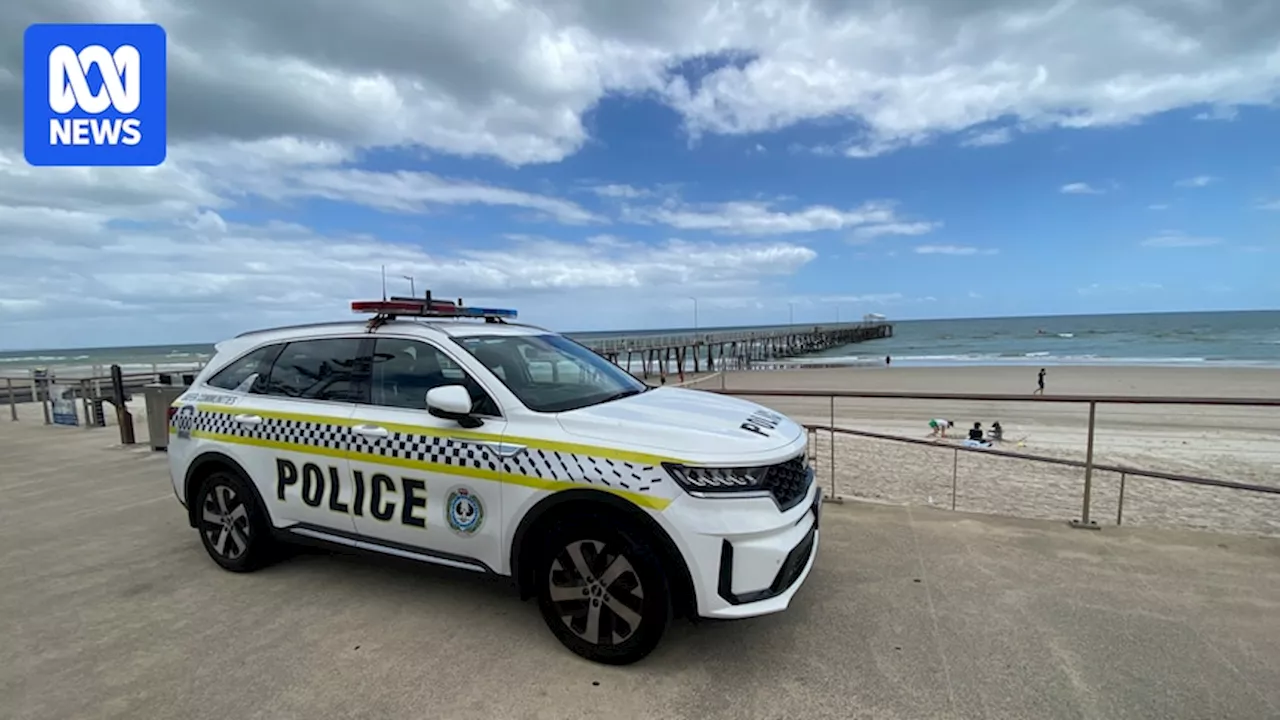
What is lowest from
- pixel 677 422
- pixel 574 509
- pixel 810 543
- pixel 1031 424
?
pixel 1031 424

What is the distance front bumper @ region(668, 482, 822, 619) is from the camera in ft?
8.39

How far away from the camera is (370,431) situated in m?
3.26

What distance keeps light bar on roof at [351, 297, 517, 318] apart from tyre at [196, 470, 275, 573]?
4.60 ft

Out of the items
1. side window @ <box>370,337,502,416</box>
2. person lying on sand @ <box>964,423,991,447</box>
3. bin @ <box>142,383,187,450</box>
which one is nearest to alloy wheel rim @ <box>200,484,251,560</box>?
side window @ <box>370,337,502,416</box>

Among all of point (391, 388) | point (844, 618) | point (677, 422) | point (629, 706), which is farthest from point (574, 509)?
point (844, 618)

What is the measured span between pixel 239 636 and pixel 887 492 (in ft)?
21.3

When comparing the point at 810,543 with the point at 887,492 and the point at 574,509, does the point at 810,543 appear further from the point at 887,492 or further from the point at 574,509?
the point at 887,492

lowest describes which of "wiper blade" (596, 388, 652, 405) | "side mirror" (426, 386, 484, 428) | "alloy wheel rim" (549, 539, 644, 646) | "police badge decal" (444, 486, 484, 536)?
"alloy wheel rim" (549, 539, 644, 646)

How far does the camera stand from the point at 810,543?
2977mm

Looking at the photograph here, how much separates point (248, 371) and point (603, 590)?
2841mm

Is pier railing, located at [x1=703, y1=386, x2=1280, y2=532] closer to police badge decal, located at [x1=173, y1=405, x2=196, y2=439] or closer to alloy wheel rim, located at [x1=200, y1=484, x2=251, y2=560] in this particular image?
alloy wheel rim, located at [x1=200, y1=484, x2=251, y2=560]

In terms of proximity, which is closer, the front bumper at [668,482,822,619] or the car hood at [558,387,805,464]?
the front bumper at [668,482,822,619]

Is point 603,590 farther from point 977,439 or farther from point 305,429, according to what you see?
point 977,439

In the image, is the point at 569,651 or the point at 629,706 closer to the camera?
the point at 629,706
